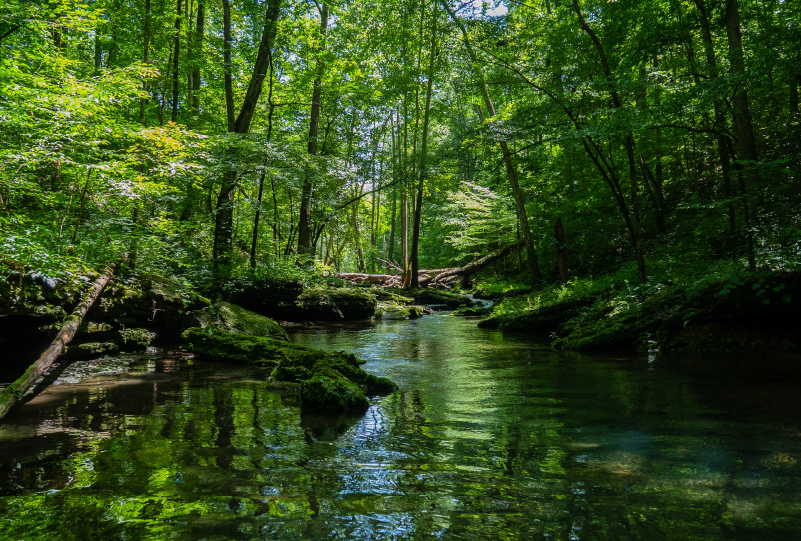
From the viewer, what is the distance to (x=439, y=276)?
25.3 m

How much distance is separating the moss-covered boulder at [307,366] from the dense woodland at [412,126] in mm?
2004

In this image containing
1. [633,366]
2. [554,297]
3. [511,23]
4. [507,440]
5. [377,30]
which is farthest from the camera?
[377,30]

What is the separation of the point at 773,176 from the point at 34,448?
10.0 meters

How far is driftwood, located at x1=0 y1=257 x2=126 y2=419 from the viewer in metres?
4.14

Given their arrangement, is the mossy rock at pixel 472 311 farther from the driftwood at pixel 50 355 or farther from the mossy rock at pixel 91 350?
the driftwood at pixel 50 355

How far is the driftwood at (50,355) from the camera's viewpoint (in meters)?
4.14

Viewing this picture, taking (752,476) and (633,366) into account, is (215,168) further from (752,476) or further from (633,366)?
(752,476)

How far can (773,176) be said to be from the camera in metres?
7.11

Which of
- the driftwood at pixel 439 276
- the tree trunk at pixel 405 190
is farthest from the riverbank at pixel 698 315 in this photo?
the driftwood at pixel 439 276

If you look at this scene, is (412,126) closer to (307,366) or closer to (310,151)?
(310,151)

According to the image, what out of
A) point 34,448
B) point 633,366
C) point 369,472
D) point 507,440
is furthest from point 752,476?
point 34,448

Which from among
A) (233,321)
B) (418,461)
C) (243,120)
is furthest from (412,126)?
(418,461)

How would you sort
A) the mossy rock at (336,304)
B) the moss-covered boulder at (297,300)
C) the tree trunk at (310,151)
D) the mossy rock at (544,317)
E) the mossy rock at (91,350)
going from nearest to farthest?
the mossy rock at (91,350) < the mossy rock at (544,317) < the moss-covered boulder at (297,300) < the mossy rock at (336,304) < the tree trunk at (310,151)

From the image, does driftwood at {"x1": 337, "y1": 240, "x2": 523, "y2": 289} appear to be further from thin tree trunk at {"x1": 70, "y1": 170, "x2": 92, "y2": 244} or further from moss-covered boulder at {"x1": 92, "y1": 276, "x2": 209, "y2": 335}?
thin tree trunk at {"x1": 70, "y1": 170, "x2": 92, "y2": 244}
